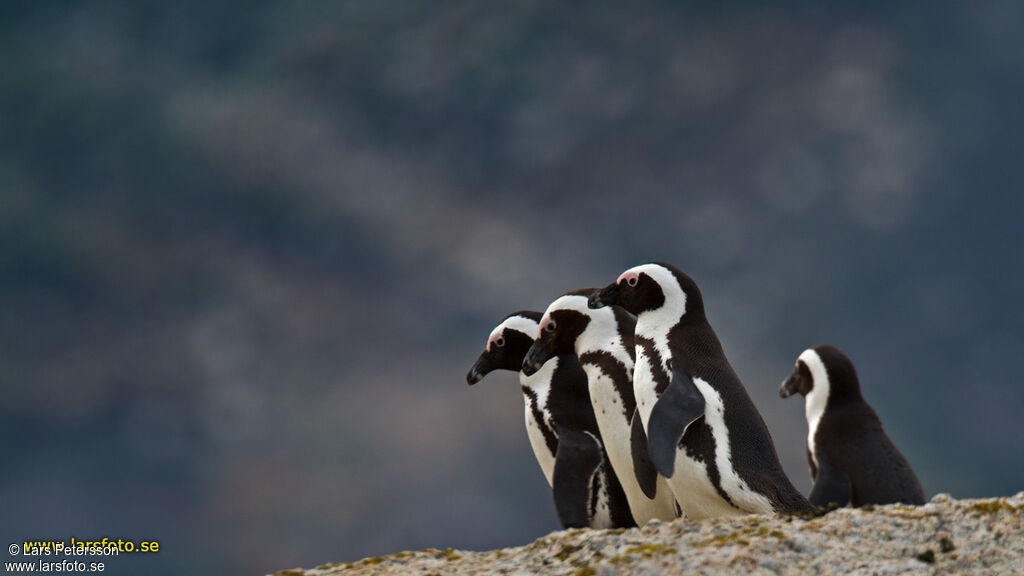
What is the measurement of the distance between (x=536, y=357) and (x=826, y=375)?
349 cm

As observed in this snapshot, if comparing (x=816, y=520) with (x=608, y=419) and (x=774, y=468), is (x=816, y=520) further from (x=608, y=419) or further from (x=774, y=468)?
(x=608, y=419)

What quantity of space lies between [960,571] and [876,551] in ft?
1.29

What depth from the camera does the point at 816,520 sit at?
18.6ft

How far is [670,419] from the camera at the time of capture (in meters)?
6.73

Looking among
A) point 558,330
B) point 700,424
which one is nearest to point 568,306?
point 558,330

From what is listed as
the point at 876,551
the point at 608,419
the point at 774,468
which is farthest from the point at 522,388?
the point at 876,551

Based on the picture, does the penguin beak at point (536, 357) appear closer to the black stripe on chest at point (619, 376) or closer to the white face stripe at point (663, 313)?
the black stripe on chest at point (619, 376)

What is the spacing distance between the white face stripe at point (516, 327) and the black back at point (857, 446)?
121 inches

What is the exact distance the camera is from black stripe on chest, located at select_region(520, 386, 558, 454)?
26.8 feet

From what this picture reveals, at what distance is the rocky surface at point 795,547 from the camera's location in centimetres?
513

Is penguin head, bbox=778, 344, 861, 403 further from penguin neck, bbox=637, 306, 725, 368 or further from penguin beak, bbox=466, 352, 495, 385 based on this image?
penguin beak, bbox=466, 352, 495, 385

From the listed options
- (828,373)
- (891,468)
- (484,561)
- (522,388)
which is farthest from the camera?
(828,373)

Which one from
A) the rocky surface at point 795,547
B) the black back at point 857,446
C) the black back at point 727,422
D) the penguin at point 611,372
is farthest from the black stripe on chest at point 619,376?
the black back at point 857,446

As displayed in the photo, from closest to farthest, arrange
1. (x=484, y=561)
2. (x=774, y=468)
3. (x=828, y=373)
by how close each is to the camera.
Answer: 1. (x=484, y=561)
2. (x=774, y=468)
3. (x=828, y=373)
